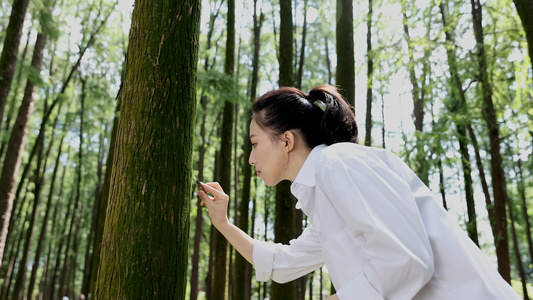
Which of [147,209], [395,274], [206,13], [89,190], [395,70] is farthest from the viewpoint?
[89,190]

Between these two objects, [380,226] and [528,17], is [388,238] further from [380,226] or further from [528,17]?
[528,17]

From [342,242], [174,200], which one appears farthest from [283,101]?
[174,200]

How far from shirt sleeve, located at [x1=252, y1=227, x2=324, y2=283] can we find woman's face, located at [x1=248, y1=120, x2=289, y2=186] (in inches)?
17.2

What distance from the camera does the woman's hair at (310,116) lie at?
1793mm

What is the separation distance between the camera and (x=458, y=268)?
131cm

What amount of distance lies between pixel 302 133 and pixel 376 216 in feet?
2.14

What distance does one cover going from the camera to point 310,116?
1832 millimetres

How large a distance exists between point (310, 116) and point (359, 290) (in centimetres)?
78

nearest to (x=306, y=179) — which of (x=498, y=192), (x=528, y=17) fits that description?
(x=528, y=17)

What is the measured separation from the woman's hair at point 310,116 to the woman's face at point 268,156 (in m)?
0.04

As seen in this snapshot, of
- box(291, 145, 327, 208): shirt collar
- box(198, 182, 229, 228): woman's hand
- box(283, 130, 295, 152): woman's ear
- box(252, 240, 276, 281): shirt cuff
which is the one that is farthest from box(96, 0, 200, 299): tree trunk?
box(291, 145, 327, 208): shirt collar

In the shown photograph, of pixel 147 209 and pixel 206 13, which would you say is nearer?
pixel 147 209

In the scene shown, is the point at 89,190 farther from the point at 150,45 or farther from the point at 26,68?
the point at 150,45

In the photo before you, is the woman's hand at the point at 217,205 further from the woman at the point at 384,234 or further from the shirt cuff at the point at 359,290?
the shirt cuff at the point at 359,290
